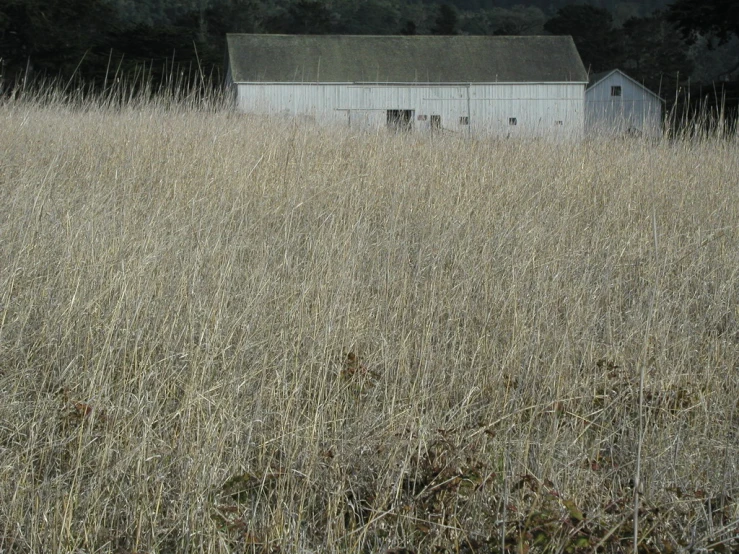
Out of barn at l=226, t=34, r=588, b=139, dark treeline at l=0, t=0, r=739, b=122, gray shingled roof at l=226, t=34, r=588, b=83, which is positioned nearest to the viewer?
dark treeline at l=0, t=0, r=739, b=122

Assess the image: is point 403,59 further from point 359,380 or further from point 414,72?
point 359,380

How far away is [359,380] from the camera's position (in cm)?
271

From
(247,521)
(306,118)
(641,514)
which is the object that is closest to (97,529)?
(247,521)

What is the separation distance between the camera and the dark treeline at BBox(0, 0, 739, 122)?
2030 cm

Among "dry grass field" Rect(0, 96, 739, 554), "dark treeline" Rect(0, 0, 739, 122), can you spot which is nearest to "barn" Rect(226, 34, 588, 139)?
"dark treeline" Rect(0, 0, 739, 122)

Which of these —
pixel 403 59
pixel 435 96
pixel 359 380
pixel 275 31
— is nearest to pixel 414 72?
pixel 403 59

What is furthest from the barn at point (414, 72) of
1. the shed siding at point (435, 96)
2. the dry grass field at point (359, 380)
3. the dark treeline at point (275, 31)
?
the dry grass field at point (359, 380)

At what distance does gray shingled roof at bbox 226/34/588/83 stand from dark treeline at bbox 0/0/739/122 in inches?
77.0

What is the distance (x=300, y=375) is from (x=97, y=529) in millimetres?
878

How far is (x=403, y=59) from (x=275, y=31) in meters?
30.7

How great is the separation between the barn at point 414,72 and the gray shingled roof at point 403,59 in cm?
4

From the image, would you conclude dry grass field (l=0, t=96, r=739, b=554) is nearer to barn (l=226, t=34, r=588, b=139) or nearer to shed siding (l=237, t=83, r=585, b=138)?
shed siding (l=237, t=83, r=585, b=138)

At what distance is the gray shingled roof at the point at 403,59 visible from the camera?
30750 mm

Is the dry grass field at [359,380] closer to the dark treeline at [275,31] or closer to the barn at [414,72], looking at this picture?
the dark treeline at [275,31]
